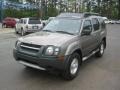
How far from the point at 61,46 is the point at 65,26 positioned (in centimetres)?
160

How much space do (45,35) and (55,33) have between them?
390 mm

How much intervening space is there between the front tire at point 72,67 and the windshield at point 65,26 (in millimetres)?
881

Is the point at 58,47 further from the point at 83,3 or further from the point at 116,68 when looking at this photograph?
the point at 83,3

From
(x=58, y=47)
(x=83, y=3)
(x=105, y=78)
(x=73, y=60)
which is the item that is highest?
(x=83, y=3)

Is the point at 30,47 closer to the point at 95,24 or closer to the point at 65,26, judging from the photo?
the point at 65,26

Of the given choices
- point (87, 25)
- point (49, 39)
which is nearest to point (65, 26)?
point (87, 25)

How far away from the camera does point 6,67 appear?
290 inches

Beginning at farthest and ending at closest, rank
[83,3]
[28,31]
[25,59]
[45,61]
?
[83,3], [28,31], [25,59], [45,61]

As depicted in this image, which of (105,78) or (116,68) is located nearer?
(105,78)

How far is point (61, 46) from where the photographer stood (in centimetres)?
580

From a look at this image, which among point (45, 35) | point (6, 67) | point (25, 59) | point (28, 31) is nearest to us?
point (25, 59)

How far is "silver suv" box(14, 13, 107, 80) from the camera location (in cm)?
575

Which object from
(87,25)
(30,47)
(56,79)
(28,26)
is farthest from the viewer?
(28,26)

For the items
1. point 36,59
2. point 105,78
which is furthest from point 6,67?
point 105,78
